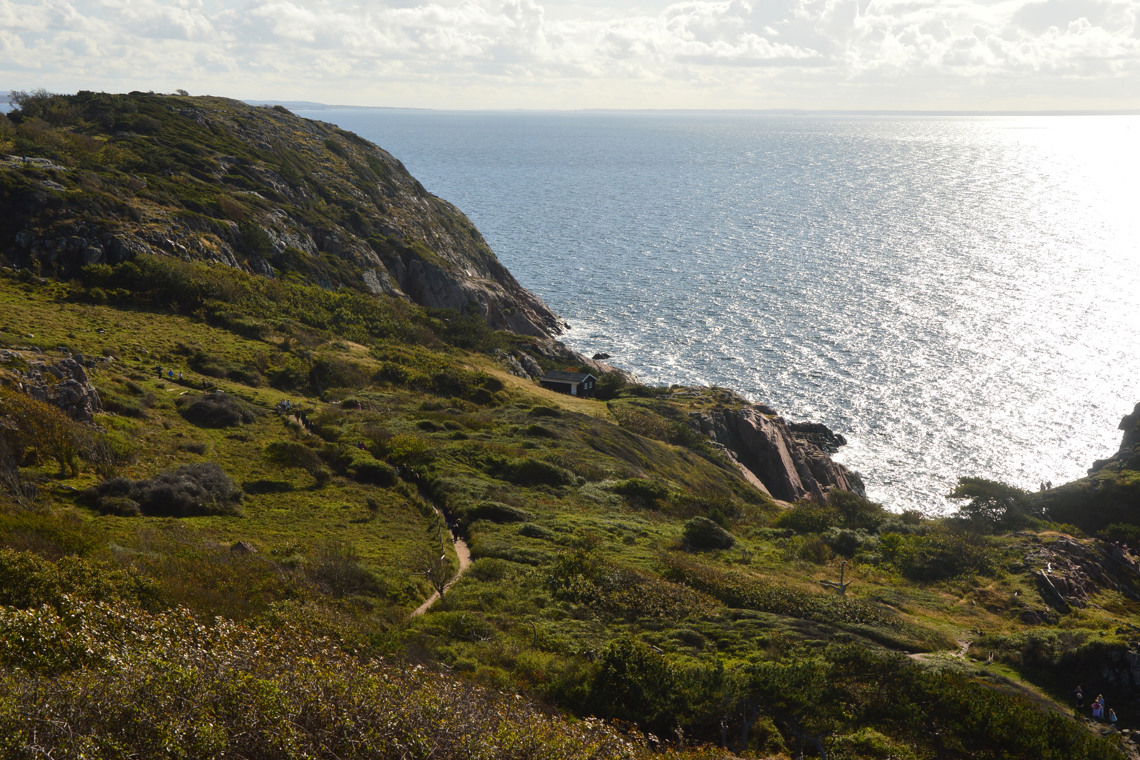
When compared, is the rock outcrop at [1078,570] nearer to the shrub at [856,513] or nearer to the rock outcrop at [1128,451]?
the shrub at [856,513]

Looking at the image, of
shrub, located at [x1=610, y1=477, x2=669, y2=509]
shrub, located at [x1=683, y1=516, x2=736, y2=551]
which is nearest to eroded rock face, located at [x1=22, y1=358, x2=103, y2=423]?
shrub, located at [x1=610, y1=477, x2=669, y2=509]

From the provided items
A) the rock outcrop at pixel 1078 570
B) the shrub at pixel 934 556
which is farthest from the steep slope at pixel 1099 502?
the shrub at pixel 934 556

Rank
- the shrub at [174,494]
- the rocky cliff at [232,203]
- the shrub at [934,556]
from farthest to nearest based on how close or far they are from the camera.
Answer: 1. the rocky cliff at [232,203]
2. the shrub at [934,556]
3. the shrub at [174,494]

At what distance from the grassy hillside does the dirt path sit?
420mm

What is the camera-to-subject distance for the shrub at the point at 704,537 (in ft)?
135

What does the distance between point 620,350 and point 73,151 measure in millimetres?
66491

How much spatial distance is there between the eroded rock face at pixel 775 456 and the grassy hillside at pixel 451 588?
963cm

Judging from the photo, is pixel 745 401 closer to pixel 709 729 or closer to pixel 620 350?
pixel 620 350

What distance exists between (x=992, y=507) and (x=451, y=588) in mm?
42683

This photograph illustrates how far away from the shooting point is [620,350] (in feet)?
342

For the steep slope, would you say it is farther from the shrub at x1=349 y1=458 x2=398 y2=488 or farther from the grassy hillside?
the shrub at x1=349 y1=458 x2=398 y2=488

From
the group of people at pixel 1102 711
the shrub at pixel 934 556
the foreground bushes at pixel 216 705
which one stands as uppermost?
the foreground bushes at pixel 216 705

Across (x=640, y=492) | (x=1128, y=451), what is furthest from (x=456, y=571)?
(x=1128, y=451)

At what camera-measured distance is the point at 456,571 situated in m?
32.4
